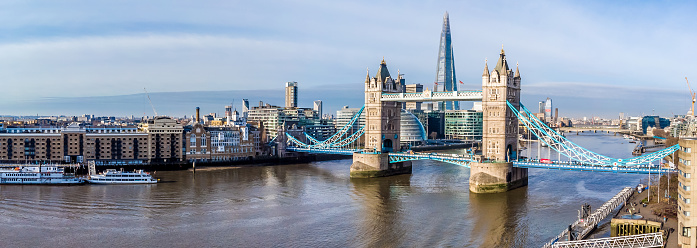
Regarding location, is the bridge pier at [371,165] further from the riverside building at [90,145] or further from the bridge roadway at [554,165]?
the riverside building at [90,145]

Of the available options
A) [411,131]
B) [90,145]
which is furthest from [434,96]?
[411,131]

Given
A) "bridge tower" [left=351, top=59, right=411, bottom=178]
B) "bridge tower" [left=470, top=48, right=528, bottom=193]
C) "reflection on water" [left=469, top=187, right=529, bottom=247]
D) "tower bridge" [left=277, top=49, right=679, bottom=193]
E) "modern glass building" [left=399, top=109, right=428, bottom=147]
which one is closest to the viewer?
"reflection on water" [left=469, top=187, right=529, bottom=247]

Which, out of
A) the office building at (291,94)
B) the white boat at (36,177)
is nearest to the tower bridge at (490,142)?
the white boat at (36,177)

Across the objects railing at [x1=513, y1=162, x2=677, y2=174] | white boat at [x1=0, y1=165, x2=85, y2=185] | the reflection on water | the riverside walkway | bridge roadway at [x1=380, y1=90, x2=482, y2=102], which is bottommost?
the reflection on water

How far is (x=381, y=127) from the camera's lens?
229 ft

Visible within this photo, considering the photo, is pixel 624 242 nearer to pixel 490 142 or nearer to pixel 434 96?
pixel 490 142

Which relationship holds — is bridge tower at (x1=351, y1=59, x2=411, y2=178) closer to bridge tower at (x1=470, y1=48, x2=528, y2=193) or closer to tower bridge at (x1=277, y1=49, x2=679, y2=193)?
tower bridge at (x1=277, y1=49, x2=679, y2=193)

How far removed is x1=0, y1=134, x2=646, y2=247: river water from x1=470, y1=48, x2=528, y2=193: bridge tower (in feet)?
6.81

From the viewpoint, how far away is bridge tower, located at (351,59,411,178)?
6775 centimetres

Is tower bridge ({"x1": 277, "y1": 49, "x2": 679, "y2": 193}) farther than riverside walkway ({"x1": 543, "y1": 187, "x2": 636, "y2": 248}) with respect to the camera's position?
Yes

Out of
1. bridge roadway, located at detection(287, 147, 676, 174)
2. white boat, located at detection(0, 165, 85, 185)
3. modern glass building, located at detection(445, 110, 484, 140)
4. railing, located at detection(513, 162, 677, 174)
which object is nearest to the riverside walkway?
railing, located at detection(513, 162, 677, 174)

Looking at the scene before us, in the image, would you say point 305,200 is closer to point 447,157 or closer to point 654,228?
point 447,157

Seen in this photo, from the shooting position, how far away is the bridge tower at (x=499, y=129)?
5416 centimetres

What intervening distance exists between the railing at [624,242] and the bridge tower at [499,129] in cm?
2400
